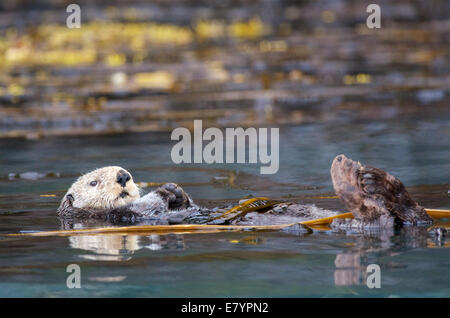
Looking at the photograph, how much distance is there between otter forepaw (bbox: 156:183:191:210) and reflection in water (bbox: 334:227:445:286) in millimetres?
1455

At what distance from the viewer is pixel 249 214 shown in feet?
17.9

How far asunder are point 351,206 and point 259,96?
8.47m

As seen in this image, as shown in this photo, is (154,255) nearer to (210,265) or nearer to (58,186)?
(210,265)

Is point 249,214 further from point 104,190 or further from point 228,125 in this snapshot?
point 228,125

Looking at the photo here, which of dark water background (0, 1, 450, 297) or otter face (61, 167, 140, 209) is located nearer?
dark water background (0, 1, 450, 297)

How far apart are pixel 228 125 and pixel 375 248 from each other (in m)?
6.10

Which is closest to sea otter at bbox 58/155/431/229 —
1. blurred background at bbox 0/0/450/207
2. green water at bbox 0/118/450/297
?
green water at bbox 0/118/450/297

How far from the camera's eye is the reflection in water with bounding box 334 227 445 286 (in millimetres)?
4062

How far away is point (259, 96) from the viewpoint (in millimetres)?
13086

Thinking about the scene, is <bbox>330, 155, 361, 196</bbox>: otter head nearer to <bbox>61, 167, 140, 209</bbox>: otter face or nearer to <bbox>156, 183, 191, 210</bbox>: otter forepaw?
<bbox>156, 183, 191, 210</bbox>: otter forepaw

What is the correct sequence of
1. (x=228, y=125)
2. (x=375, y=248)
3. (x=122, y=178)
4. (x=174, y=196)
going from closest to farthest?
(x=375, y=248) → (x=174, y=196) → (x=122, y=178) → (x=228, y=125)

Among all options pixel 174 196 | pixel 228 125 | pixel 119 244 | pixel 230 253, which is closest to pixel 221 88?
pixel 228 125

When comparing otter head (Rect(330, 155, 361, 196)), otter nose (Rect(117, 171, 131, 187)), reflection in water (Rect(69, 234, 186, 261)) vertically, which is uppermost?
otter head (Rect(330, 155, 361, 196))

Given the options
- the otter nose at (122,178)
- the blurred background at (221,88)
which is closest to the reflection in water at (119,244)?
the otter nose at (122,178)
